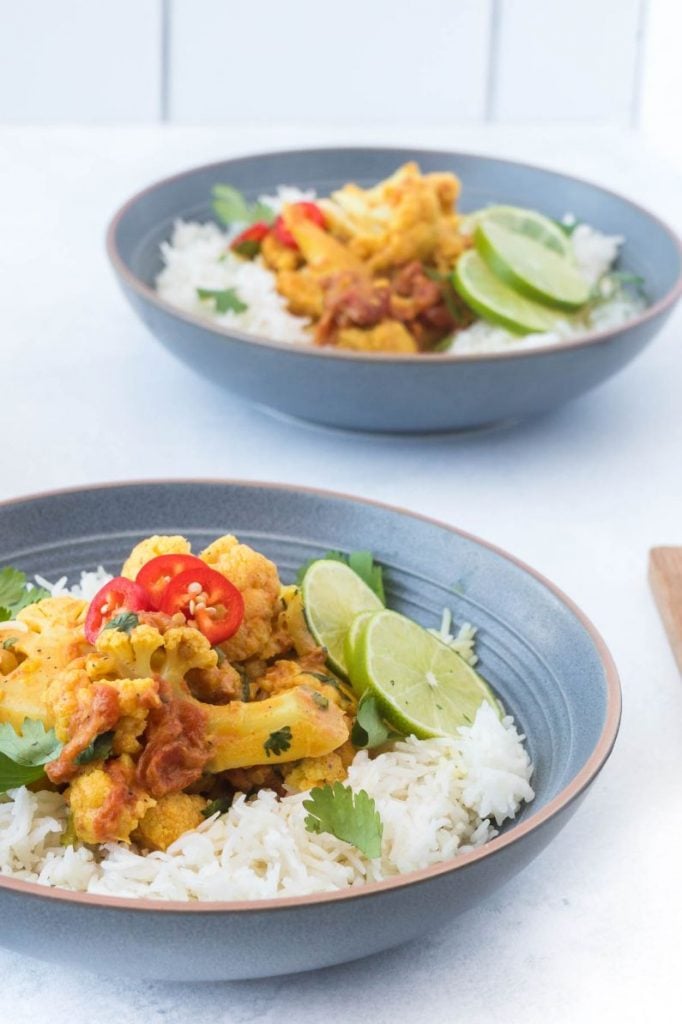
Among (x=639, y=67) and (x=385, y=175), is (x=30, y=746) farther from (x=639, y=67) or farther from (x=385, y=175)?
(x=639, y=67)

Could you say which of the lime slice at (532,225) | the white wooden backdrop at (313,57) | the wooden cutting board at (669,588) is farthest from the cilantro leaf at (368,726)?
the white wooden backdrop at (313,57)

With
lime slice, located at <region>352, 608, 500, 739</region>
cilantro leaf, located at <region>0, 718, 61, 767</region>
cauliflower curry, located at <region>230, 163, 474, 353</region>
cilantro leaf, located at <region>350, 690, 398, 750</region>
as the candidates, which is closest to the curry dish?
cauliflower curry, located at <region>230, 163, 474, 353</region>

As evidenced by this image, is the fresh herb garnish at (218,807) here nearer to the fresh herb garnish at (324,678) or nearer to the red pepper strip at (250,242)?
the fresh herb garnish at (324,678)

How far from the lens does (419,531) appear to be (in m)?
1.86

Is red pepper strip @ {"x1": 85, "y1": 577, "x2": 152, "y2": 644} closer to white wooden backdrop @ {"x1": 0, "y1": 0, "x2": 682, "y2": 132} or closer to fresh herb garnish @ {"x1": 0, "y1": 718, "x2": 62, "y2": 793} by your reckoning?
fresh herb garnish @ {"x1": 0, "y1": 718, "x2": 62, "y2": 793}

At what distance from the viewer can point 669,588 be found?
2.04 m

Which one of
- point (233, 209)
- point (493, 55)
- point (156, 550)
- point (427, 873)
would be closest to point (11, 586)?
point (156, 550)

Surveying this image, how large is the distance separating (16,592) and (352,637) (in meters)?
0.39

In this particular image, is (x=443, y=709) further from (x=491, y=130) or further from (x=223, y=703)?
(x=491, y=130)

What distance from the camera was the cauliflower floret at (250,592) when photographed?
5.15ft

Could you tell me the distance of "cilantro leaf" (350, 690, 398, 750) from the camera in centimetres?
156

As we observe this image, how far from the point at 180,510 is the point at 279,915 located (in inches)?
31.2

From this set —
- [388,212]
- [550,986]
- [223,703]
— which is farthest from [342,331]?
[550,986]

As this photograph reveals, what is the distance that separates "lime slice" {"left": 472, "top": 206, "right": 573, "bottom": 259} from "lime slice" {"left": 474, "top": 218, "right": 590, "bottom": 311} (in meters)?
0.09
